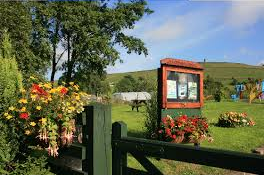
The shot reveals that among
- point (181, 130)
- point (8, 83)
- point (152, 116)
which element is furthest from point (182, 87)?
point (8, 83)

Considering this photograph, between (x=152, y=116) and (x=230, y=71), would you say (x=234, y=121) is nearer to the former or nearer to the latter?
(x=152, y=116)

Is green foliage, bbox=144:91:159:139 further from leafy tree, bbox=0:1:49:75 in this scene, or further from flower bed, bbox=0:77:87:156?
leafy tree, bbox=0:1:49:75

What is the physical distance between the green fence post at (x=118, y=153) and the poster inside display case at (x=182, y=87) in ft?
19.6

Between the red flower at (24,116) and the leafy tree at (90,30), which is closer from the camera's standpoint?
the red flower at (24,116)

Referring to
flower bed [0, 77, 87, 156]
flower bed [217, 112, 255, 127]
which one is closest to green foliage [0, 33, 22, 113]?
flower bed [0, 77, 87, 156]

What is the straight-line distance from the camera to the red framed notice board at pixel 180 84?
9742mm

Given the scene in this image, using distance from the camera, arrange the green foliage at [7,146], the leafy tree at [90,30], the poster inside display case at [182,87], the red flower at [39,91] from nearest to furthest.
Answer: the green foliage at [7,146] < the red flower at [39,91] < the poster inside display case at [182,87] < the leafy tree at [90,30]

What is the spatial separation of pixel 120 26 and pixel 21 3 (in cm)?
1159

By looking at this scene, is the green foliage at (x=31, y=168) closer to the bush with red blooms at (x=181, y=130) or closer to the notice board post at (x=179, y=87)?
the bush with red blooms at (x=181, y=130)

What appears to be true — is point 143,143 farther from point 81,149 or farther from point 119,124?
point 81,149

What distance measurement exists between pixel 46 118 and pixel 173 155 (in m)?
2.26

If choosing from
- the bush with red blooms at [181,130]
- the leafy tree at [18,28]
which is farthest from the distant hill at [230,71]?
the bush with red blooms at [181,130]

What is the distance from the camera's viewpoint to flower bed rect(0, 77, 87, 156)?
4.92 meters

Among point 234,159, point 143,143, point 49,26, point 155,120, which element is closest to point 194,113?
point 155,120
